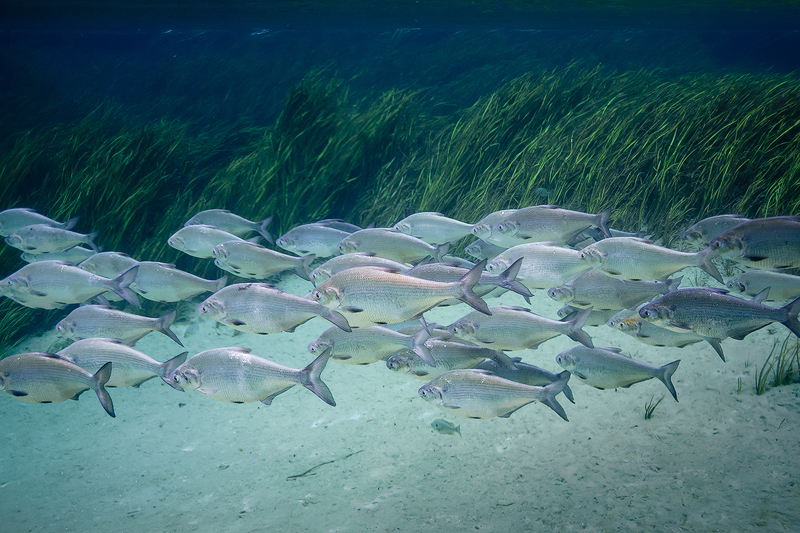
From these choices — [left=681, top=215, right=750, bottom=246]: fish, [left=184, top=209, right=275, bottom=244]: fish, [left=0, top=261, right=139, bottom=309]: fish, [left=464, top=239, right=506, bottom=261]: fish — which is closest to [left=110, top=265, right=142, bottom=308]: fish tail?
[left=0, top=261, right=139, bottom=309]: fish

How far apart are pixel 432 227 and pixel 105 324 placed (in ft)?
9.81

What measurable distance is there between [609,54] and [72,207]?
2406 cm

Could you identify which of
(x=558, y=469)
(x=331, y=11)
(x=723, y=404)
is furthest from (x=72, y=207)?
(x=331, y=11)

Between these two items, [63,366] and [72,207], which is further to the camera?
[72,207]

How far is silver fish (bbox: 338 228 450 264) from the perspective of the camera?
3.82 meters

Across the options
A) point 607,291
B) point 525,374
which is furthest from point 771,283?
point 525,374

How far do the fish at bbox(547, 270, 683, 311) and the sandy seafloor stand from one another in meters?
0.84

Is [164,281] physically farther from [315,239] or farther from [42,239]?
[42,239]

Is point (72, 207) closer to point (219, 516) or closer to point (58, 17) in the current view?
point (219, 516)

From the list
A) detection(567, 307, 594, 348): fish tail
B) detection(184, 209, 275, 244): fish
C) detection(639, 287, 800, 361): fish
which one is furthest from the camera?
detection(184, 209, 275, 244): fish

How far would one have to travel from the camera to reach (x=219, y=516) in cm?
252

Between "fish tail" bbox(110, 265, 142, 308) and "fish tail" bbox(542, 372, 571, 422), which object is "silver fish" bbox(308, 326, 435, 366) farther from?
"fish tail" bbox(110, 265, 142, 308)

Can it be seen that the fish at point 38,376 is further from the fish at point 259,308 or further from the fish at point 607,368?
the fish at point 607,368

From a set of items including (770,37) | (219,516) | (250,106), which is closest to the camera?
(219,516)
